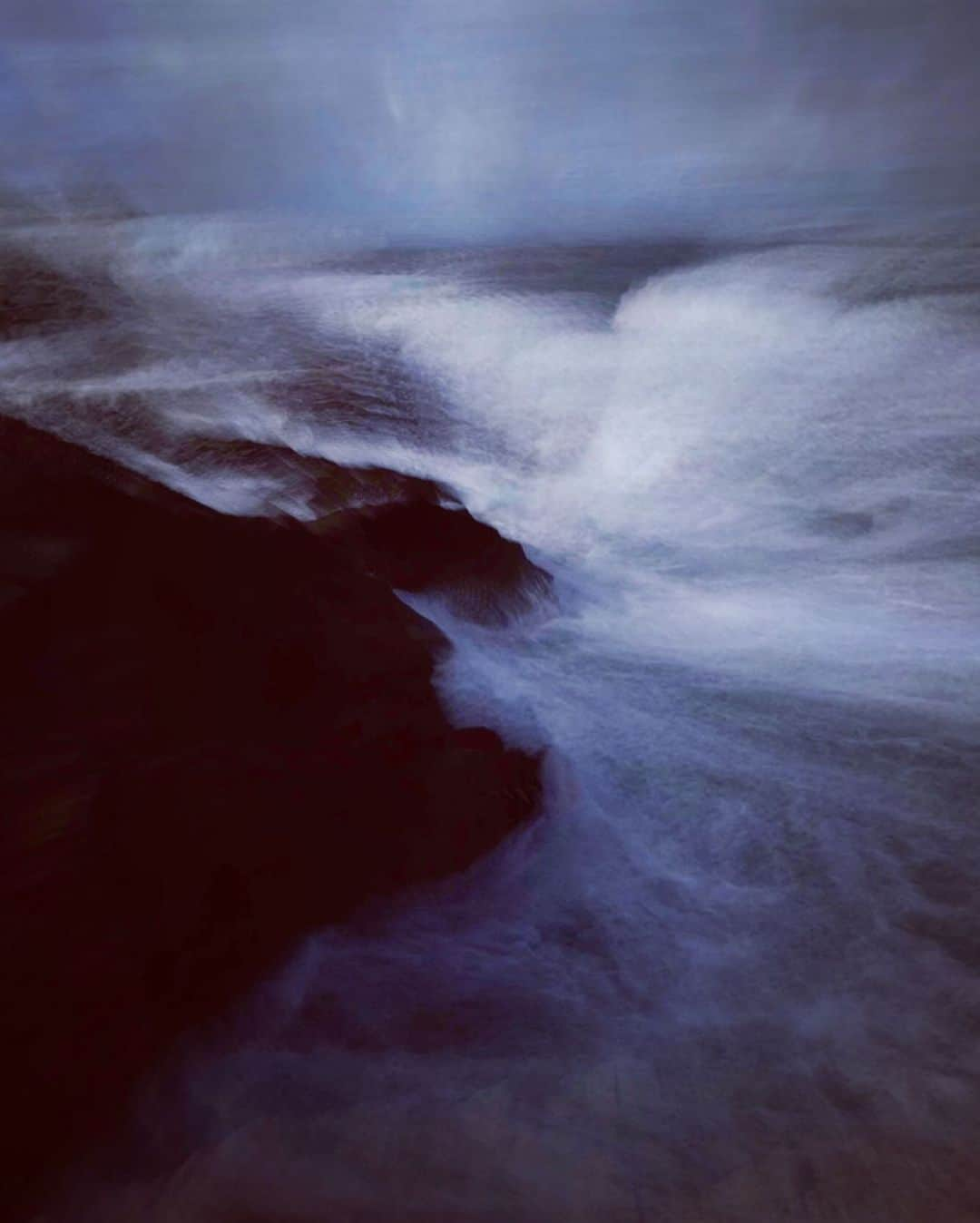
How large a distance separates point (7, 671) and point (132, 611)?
27 cm

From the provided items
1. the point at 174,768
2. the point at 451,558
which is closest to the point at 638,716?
the point at 451,558

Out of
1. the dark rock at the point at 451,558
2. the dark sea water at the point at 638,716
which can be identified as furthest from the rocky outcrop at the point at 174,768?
the dark rock at the point at 451,558

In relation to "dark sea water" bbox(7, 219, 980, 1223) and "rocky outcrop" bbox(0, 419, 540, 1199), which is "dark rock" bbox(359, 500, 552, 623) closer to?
"dark sea water" bbox(7, 219, 980, 1223)

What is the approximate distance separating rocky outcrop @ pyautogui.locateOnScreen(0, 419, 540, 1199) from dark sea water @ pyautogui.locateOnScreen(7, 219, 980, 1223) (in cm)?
10

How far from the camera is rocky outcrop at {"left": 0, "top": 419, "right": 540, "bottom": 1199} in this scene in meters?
1.41

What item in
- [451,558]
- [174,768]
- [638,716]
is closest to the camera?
[174,768]

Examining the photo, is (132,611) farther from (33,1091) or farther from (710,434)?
(710,434)

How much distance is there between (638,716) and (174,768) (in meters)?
1.18

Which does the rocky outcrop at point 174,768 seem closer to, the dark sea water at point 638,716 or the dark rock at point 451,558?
the dark sea water at point 638,716

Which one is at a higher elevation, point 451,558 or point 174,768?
point 451,558

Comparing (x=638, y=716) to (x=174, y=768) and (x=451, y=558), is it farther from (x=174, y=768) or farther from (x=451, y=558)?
(x=174, y=768)

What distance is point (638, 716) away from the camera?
231 centimetres

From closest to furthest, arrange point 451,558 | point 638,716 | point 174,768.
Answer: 1. point 174,768
2. point 638,716
3. point 451,558

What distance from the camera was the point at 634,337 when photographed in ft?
8.04
